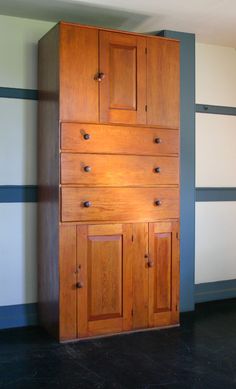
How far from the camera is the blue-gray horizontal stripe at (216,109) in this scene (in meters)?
4.05

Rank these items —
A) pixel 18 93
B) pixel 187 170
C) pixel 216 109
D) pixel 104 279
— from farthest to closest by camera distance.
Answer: pixel 216 109
pixel 187 170
pixel 18 93
pixel 104 279

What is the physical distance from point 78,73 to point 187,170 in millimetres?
1262

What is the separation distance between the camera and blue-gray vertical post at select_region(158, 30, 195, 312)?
3758mm

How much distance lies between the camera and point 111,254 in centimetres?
320

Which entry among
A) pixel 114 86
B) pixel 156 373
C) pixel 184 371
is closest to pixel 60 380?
pixel 156 373

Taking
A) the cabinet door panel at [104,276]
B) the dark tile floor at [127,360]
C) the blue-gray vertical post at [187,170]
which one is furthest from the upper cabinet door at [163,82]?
the dark tile floor at [127,360]

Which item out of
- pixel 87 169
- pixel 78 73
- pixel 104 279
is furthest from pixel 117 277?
pixel 78 73

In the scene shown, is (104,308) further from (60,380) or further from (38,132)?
(38,132)

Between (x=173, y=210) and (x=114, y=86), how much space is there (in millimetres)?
1002

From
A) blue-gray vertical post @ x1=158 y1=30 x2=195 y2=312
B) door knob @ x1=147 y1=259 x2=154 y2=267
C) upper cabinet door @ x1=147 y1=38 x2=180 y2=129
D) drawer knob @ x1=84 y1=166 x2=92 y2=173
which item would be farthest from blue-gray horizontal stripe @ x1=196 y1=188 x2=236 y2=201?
drawer knob @ x1=84 y1=166 x2=92 y2=173

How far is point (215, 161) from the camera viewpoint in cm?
415

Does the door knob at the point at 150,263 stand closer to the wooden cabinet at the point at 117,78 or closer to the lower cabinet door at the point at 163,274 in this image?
the lower cabinet door at the point at 163,274

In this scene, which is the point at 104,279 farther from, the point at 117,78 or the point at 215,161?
the point at 215,161

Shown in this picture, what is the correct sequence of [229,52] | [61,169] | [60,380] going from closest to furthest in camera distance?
[60,380]
[61,169]
[229,52]
